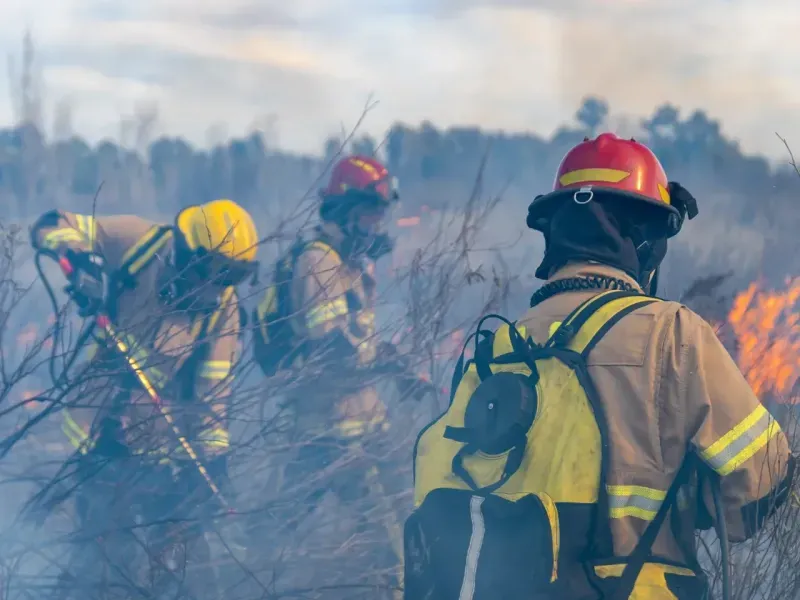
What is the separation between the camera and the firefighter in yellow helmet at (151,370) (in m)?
3.56

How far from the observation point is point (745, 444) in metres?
2.06

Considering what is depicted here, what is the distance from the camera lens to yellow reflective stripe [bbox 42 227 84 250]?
4.61 m

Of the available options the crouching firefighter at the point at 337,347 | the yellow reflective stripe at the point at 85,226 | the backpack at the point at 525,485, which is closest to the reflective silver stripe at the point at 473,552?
the backpack at the point at 525,485

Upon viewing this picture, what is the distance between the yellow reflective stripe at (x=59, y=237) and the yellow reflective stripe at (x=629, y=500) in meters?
3.33

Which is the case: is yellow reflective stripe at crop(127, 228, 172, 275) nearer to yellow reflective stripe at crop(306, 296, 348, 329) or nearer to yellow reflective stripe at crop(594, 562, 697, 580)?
yellow reflective stripe at crop(306, 296, 348, 329)

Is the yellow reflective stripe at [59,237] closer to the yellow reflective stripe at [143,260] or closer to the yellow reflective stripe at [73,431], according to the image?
the yellow reflective stripe at [143,260]

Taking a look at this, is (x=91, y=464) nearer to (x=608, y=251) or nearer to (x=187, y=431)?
(x=187, y=431)

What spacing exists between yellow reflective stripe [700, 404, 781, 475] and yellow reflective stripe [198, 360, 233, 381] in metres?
2.85

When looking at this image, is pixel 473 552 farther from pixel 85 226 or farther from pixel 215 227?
pixel 85 226

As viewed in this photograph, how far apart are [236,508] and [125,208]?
443 inches

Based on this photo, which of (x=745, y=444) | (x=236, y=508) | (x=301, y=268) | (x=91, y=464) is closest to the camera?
(x=745, y=444)

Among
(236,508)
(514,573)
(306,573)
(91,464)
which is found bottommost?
(306,573)

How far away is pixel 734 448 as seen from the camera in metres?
2.05

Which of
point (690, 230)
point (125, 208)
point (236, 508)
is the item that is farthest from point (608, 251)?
point (125, 208)
